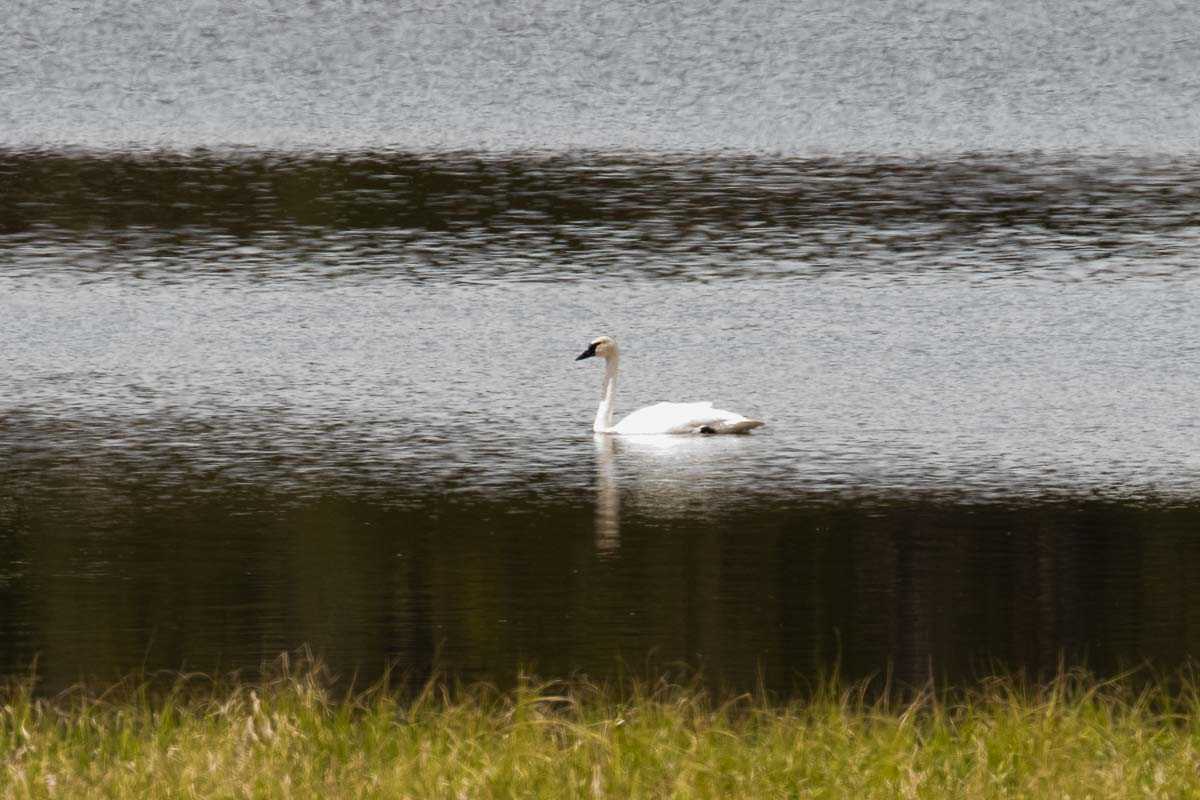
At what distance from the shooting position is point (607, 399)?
19297mm

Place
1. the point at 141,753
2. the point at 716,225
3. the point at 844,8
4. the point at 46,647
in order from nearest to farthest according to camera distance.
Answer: the point at 141,753, the point at 46,647, the point at 716,225, the point at 844,8

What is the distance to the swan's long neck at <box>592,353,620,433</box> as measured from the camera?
19188 mm

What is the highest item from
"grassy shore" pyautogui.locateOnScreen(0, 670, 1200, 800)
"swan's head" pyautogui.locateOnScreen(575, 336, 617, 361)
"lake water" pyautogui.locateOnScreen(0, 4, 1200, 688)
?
"grassy shore" pyautogui.locateOnScreen(0, 670, 1200, 800)

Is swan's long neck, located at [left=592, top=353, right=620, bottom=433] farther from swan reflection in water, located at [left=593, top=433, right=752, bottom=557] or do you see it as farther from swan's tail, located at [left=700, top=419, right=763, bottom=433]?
swan's tail, located at [left=700, top=419, right=763, bottom=433]

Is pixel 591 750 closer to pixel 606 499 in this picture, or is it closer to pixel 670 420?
pixel 606 499

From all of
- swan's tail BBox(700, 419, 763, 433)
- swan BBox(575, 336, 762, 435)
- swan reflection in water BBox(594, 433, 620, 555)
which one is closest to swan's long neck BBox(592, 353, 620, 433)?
swan BBox(575, 336, 762, 435)

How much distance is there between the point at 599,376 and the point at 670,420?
319cm

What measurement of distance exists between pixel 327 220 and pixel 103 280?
6.63 meters

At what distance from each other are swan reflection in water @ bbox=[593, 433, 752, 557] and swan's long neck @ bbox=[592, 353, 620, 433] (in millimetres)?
146

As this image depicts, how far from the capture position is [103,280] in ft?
92.4

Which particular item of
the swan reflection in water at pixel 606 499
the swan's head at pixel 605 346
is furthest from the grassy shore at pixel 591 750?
the swan's head at pixel 605 346

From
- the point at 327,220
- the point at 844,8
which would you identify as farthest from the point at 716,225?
the point at 844,8

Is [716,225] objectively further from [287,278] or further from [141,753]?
[141,753]

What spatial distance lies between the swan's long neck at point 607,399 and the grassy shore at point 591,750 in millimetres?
8865
